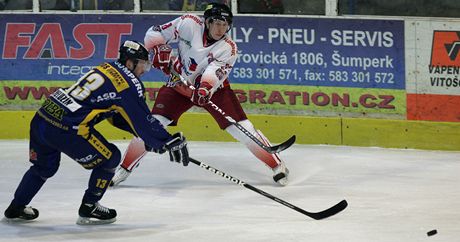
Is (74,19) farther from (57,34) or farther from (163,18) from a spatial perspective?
(163,18)

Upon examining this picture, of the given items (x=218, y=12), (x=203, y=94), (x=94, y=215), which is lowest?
(x=94, y=215)

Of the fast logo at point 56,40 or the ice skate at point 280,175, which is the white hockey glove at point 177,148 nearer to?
the ice skate at point 280,175

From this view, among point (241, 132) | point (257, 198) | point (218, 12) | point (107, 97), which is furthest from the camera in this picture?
point (241, 132)

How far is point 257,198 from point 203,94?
0.79 m

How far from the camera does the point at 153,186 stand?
6754 mm

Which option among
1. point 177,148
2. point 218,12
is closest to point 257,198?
point 177,148

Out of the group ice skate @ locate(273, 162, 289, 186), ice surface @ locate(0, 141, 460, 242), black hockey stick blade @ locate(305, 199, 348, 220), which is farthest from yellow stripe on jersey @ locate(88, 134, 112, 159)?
ice skate @ locate(273, 162, 289, 186)

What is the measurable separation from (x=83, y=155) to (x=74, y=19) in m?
3.51

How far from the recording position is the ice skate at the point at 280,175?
6.76m

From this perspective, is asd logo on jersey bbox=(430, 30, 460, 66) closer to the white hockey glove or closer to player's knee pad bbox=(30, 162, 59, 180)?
→ the white hockey glove

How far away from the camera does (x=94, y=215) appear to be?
544 cm

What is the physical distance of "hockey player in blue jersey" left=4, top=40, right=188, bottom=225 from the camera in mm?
5191

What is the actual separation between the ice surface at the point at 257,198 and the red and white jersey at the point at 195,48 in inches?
29.7

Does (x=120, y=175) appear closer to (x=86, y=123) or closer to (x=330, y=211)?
(x=86, y=123)
